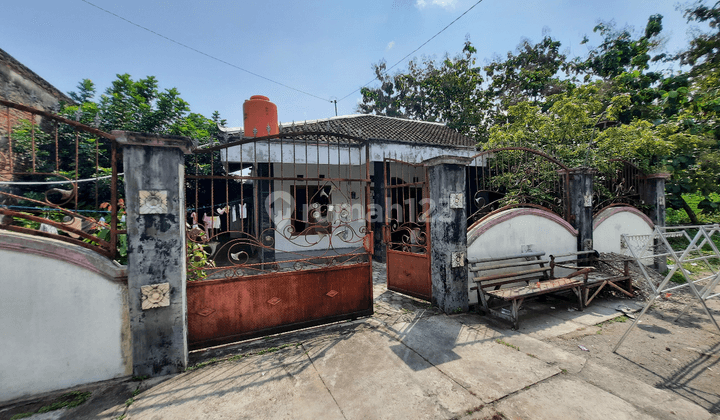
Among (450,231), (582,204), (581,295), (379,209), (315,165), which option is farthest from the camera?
(315,165)

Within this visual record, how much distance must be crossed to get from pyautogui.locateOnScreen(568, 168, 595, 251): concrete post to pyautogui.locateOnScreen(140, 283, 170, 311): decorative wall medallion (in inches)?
303

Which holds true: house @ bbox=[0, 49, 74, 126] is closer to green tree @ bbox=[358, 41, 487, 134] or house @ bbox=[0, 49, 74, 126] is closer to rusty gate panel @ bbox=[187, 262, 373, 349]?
rusty gate panel @ bbox=[187, 262, 373, 349]

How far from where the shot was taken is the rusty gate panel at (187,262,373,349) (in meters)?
3.45

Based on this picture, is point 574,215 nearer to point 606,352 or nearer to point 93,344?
point 606,352

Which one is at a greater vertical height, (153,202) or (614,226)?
(153,202)

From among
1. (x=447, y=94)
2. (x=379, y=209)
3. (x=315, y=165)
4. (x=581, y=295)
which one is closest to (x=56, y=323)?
(x=581, y=295)

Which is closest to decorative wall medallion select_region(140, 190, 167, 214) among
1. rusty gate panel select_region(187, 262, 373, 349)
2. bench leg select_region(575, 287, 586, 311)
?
rusty gate panel select_region(187, 262, 373, 349)

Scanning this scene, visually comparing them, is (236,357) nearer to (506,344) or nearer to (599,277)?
(506,344)

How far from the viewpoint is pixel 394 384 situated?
2.75m

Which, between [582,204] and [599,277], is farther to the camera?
[582,204]

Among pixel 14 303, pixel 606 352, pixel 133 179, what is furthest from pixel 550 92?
pixel 14 303

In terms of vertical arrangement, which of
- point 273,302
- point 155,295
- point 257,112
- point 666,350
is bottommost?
point 666,350

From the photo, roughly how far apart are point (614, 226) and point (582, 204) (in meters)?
1.74

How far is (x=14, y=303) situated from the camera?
8.33 feet
